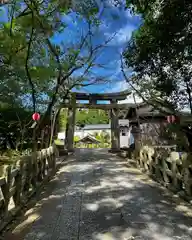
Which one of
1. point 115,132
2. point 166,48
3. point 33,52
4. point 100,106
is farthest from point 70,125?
point 166,48

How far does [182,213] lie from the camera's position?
3.91 metres

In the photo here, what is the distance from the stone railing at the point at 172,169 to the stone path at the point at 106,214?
0.84 feet

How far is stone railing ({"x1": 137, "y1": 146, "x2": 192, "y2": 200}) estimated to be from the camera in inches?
179

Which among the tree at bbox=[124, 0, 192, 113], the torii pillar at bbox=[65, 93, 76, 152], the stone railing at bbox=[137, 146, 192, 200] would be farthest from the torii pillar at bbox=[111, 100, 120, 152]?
the tree at bbox=[124, 0, 192, 113]

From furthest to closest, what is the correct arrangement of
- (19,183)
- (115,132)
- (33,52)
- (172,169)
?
1. (115,132)
2. (33,52)
3. (172,169)
4. (19,183)

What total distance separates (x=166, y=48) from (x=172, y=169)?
2526 mm

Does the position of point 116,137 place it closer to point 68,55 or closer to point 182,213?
point 68,55

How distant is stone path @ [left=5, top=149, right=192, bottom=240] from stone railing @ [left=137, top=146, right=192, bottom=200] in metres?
0.26

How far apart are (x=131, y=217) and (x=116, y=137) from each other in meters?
10.9

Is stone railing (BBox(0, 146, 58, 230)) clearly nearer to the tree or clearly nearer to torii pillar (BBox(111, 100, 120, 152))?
the tree

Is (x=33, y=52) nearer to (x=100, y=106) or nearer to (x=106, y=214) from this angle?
(x=106, y=214)

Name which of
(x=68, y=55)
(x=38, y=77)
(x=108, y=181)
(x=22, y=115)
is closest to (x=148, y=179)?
(x=108, y=181)

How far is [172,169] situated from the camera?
529cm

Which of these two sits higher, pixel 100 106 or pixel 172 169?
pixel 100 106
